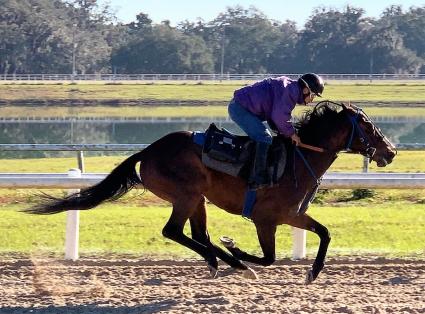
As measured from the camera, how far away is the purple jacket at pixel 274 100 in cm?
730

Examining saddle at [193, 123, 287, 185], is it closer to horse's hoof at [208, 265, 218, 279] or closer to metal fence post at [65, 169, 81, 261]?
horse's hoof at [208, 265, 218, 279]

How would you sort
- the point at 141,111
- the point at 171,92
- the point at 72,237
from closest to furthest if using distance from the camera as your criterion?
the point at 72,237 < the point at 141,111 < the point at 171,92

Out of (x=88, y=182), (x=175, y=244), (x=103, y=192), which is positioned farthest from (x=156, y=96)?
(x=103, y=192)

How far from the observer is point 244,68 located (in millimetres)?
94500

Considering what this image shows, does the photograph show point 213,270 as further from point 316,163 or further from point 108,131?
point 108,131

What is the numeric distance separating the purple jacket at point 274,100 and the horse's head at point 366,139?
0.57 m

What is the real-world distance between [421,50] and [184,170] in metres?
102

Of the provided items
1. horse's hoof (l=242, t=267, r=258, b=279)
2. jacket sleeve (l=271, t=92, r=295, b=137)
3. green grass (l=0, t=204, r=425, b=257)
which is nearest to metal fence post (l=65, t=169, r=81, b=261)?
green grass (l=0, t=204, r=425, b=257)

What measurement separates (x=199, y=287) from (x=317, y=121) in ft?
6.06

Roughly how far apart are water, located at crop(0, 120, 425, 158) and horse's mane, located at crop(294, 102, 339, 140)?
21.7m

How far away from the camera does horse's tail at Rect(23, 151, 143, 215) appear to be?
773cm

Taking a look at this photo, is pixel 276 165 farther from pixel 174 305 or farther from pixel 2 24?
pixel 2 24

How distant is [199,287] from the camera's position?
7.35 meters

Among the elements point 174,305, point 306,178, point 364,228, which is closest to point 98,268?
point 174,305
